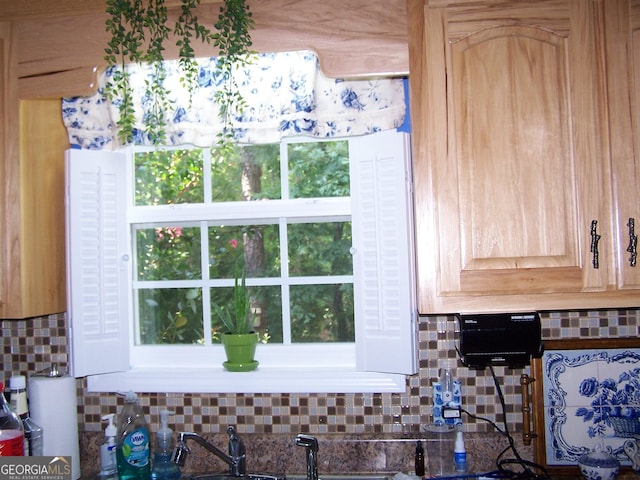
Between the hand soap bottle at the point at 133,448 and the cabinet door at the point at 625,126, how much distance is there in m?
1.53

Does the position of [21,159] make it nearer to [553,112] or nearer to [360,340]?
[360,340]

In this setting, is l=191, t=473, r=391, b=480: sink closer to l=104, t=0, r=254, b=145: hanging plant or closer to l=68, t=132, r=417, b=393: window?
l=68, t=132, r=417, b=393: window

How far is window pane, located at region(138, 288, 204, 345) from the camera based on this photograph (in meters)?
2.43

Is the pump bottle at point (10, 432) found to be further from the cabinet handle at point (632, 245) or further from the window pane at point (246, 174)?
the cabinet handle at point (632, 245)

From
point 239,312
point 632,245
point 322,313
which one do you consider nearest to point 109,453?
point 239,312

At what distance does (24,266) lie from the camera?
79.4 inches

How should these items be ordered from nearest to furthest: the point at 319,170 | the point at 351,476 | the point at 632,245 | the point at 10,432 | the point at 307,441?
the point at 632,245 → the point at 10,432 → the point at 307,441 → the point at 351,476 → the point at 319,170

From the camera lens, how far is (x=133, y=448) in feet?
6.77

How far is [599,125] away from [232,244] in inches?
51.9

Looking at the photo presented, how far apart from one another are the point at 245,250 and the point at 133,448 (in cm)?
79

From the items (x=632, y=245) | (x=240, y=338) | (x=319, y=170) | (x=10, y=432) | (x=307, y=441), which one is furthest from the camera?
(x=319, y=170)

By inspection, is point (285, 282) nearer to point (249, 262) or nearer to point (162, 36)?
point (249, 262)

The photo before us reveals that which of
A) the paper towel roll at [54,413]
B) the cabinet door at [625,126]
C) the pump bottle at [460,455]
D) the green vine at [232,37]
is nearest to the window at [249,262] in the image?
the paper towel roll at [54,413]

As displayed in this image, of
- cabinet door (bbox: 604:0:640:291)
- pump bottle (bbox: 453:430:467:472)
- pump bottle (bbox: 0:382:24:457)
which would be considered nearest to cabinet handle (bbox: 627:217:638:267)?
cabinet door (bbox: 604:0:640:291)
